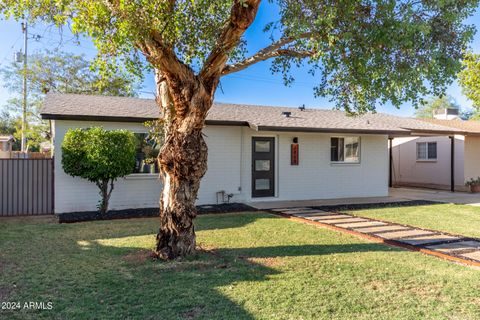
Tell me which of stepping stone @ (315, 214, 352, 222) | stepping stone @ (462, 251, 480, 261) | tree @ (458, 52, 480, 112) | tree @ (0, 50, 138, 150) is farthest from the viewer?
tree @ (0, 50, 138, 150)

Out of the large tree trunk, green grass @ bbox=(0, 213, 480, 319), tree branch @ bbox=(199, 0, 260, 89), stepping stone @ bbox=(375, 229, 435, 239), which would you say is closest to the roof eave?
green grass @ bbox=(0, 213, 480, 319)

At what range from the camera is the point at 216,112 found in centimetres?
1217

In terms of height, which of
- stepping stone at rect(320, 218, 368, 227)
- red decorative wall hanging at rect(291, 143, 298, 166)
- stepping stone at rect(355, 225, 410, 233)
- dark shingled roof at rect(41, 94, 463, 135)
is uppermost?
dark shingled roof at rect(41, 94, 463, 135)

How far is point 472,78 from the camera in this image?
44.2 ft

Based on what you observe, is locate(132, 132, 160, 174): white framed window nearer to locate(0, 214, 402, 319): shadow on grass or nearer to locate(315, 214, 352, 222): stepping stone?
locate(0, 214, 402, 319): shadow on grass

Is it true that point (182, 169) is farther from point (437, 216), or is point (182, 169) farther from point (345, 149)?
point (345, 149)

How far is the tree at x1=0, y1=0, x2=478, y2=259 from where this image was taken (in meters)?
4.74

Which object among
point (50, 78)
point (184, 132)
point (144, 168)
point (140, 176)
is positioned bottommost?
point (140, 176)

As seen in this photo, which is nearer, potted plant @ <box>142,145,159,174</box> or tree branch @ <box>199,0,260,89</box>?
tree branch @ <box>199,0,260,89</box>

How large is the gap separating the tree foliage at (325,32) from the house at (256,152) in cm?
453

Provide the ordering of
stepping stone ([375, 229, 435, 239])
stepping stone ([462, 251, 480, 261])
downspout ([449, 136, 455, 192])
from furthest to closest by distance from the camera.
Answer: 1. downspout ([449, 136, 455, 192])
2. stepping stone ([375, 229, 435, 239])
3. stepping stone ([462, 251, 480, 261])

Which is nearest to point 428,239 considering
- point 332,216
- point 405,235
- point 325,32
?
point 405,235

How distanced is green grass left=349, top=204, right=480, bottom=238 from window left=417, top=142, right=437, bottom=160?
716 cm

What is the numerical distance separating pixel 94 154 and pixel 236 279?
5.66m
